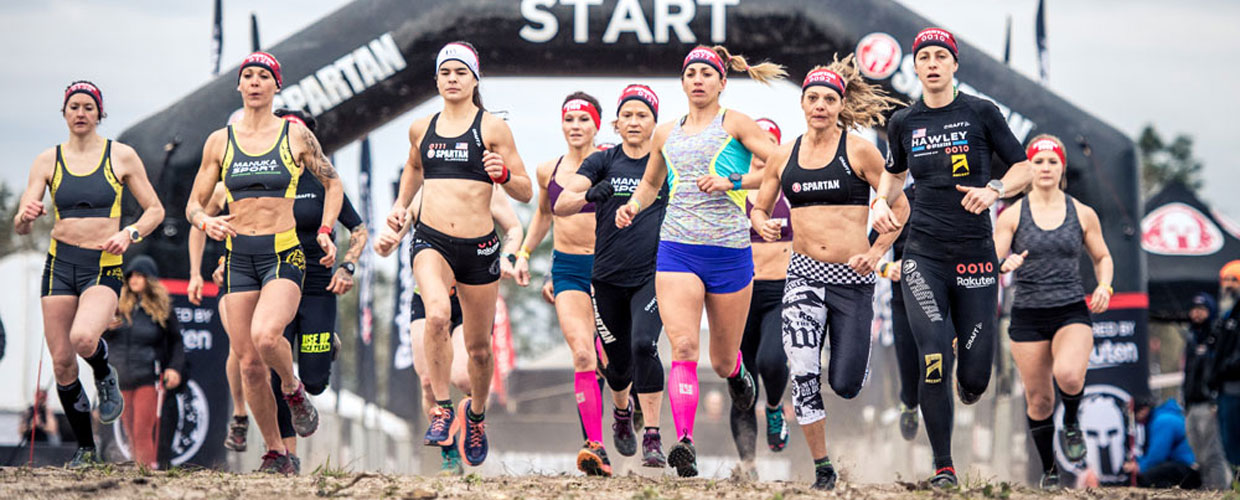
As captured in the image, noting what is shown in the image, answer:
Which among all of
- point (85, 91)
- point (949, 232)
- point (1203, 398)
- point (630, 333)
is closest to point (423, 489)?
point (630, 333)

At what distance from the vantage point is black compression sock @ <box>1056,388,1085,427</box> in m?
8.61

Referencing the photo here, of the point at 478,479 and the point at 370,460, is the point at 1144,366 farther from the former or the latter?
the point at 370,460

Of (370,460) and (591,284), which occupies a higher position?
(591,284)

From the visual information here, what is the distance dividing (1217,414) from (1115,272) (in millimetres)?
1894

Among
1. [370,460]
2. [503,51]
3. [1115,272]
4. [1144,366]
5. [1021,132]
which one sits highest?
[503,51]

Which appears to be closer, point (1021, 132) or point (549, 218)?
point (549, 218)

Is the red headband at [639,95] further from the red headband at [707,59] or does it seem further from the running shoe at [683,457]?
the running shoe at [683,457]

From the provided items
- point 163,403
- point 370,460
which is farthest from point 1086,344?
point 370,460

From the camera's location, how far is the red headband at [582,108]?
8812mm

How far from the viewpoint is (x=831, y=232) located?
7.16 m

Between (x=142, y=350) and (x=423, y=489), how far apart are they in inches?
223

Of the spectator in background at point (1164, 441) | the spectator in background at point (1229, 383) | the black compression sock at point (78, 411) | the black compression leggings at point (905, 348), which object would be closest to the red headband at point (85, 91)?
the black compression sock at point (78, 411)

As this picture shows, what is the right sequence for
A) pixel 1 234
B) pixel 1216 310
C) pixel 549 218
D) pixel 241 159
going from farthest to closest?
pixel 1 234, pixel 1216 310, pixel 549 218, pixel 241 159

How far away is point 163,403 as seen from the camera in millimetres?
11242
